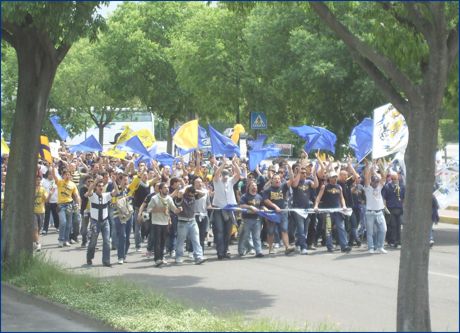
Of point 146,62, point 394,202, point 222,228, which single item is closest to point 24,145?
point 222,228

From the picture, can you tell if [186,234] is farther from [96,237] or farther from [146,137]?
[146,137]

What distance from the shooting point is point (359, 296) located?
1161cm

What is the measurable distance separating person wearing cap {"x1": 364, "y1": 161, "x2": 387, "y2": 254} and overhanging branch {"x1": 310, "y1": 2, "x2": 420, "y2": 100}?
8.91 metres

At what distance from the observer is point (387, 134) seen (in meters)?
15.8

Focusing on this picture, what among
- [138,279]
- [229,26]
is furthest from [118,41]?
[138,279]

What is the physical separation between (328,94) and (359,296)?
1644 cm

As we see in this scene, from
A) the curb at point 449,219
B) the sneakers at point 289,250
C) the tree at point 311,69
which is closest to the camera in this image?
the sneakers at point 289,250

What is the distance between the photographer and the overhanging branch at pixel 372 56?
7.84 metres

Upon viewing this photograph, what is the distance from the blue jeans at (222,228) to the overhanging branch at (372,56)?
827 cm

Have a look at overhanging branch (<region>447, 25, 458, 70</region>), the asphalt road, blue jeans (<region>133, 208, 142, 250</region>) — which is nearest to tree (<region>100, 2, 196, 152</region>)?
blue jeans (<region>133, 208, 142, 250</region>)

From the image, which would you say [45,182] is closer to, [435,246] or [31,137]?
[31,137]

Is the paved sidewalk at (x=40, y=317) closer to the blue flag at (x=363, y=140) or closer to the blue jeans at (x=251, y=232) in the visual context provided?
the blue jeans at (x=251, y=232)

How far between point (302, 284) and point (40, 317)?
424cm

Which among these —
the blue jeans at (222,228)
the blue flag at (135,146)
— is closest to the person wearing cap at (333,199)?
the blue jeans at (222,228)
